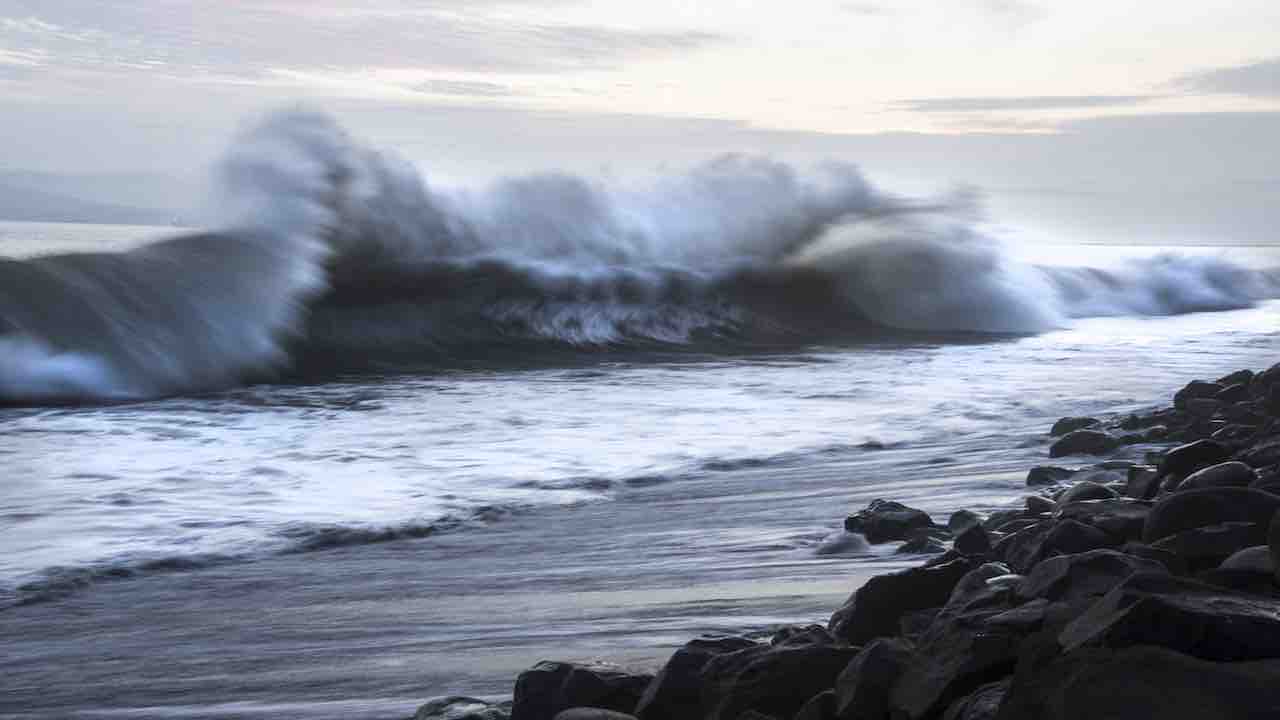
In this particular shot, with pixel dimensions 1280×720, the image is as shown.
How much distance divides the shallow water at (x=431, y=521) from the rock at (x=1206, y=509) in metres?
0.96

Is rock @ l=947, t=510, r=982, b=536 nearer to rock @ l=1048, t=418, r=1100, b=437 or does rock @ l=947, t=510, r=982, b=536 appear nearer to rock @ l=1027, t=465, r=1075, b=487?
rock @ l=1027, t=465, r=1075, b=487

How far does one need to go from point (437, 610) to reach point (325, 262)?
12644 millimetres

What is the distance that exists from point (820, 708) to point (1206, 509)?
3.55 feet

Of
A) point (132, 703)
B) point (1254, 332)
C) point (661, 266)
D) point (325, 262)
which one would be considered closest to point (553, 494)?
point (132, 703)

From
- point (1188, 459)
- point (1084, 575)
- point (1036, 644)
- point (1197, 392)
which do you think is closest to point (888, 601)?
point (1084, 575)

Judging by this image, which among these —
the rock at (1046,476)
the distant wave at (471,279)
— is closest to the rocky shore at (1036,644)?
the rock at (1046,476)

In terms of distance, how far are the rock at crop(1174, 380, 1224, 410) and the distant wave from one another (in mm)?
7531

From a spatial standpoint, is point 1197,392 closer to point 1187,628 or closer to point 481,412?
A: point 481,412

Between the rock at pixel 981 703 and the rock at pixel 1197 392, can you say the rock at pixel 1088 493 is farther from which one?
the rock at pixel 1197 392

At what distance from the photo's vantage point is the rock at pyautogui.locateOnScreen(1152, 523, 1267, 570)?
8.56 feet

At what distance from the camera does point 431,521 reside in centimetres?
547

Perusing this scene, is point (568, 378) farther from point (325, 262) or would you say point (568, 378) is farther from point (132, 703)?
point (132, 703)

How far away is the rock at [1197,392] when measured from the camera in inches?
315

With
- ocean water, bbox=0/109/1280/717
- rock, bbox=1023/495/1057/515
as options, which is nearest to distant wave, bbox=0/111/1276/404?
ocean water, bbox=0/109/1280/717
